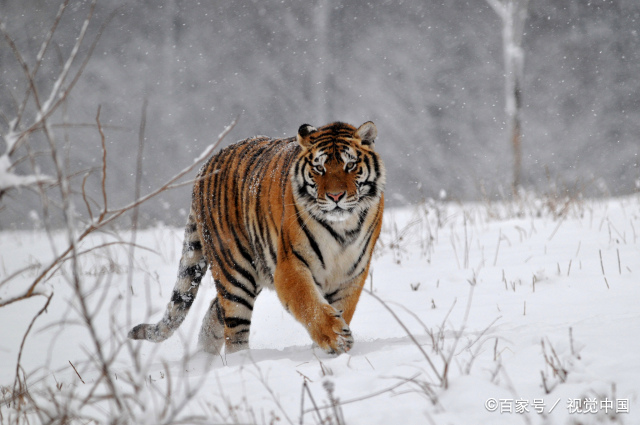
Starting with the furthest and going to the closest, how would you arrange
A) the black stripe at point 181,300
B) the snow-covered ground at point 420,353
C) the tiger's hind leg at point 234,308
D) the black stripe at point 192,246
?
1. the black stripe at point 192,246
2. the black stripe at point 181,300
3. the tiger's hind leg at point 234,308
4. the snow-covered ground at point 420,353

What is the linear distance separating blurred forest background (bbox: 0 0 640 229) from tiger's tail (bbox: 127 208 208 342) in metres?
Result: 20.1

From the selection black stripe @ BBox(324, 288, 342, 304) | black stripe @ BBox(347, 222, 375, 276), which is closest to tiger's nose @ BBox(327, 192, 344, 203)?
black stripe @ BBox(347, 222, 375, 276)

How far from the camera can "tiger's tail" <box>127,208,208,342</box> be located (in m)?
3.63

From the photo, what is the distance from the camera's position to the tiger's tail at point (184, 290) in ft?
11.9

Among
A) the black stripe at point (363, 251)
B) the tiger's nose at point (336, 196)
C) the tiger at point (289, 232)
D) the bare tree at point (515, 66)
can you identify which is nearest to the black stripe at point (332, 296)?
the tiger at point (289, 232)

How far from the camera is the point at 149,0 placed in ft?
82.0

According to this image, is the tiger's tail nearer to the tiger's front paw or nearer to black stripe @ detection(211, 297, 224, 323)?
black stripe @ detection(211, 297, 224, 323)

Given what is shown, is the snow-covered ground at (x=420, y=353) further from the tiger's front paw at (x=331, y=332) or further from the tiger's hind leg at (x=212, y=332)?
the tiger's hind leg at (x=212, y=332)

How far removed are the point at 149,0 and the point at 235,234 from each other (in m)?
24.7

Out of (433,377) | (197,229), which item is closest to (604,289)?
(433,377)

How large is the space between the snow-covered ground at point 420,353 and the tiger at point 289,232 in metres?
0.23

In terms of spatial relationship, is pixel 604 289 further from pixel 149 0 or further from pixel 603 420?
pixel 149 0

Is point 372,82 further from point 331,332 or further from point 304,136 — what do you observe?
point 331,332

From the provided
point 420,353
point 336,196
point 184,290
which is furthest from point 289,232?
point 184,290
